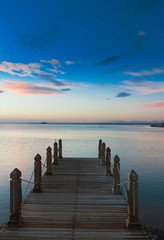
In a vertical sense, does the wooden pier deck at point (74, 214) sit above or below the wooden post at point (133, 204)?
below

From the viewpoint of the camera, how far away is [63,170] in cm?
1397

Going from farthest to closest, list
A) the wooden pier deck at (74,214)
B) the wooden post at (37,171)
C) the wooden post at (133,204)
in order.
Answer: the wooden post at (37,171) < the wooden post at (133,204) < the wooden pier deck at (74,214)

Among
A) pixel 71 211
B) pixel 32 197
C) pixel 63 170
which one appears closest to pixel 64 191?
pixel 32 197

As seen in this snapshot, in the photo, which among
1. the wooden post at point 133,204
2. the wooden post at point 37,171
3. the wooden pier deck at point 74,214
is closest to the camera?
the wooden pier deck at point 74,214

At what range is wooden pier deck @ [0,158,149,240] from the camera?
18.7 feet

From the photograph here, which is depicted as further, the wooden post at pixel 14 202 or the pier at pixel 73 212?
the wooden post at pixel 14 202

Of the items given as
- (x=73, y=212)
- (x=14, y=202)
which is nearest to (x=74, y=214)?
(x=73, y=212)

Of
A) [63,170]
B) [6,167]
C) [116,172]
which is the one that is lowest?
[6,167]

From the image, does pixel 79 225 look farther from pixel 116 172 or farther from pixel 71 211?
pixel 116 172

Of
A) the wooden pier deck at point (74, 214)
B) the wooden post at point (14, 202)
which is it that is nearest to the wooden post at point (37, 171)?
the wooden pier deck at point (74, 214)

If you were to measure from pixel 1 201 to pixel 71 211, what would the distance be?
8806 millimetres

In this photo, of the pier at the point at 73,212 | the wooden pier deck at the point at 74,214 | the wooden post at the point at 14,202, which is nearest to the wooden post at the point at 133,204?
the pier at the point at 73,212

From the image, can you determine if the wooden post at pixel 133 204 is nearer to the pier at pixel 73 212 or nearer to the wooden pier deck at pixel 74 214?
the pier at pixel 73 212

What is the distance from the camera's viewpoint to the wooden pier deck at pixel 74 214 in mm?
5691
